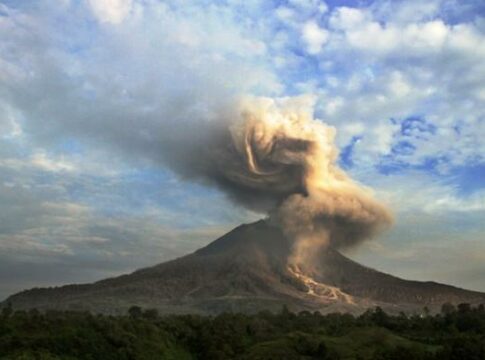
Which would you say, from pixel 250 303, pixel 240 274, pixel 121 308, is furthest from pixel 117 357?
pixel 240 274

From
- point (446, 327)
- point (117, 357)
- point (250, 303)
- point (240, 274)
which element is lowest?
point (117, 357)

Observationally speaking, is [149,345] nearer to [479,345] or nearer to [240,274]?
[479,345]

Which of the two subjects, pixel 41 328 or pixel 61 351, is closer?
pixel 61 351

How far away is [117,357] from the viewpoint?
202ft

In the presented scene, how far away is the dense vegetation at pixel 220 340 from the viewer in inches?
2276

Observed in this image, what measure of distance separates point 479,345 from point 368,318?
142ft

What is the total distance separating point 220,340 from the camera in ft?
242

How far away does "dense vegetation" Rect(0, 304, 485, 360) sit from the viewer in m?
57.8

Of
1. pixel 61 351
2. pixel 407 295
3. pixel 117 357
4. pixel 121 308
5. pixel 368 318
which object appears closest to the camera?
pixel 61 351

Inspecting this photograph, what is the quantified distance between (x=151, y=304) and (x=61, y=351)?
111 metres

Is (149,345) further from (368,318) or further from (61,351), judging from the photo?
(368,318)

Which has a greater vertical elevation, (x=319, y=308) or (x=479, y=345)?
(x=319, y=308)

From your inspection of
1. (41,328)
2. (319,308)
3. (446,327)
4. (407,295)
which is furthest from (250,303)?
(41,328)

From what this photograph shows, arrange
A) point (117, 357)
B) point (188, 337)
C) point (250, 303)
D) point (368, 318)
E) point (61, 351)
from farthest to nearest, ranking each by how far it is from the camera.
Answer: point (250, 303) < point (368, 318) < point (188, 337) < point (117, 357) < point (61, 351)
